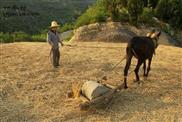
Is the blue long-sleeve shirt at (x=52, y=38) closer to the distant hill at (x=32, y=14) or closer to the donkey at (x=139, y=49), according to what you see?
the donkey at (x=139, y=49)

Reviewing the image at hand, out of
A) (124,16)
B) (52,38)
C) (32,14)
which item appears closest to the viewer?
(52,38)

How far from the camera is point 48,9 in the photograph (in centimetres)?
4788

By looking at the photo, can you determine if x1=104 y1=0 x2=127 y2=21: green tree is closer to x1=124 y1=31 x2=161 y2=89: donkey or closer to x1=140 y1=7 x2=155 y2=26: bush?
x1=140 y1=7 x2=155 y2=26: bush

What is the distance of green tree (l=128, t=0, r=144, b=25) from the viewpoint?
2178cm

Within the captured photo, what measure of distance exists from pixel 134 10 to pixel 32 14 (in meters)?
23.2

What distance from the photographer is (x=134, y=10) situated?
71.6 ft

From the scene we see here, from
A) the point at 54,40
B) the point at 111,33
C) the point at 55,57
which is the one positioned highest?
the point at 54,40

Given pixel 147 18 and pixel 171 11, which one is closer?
pixel 147 18

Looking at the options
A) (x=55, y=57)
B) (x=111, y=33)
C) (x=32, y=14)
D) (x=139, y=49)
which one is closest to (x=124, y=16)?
(x=111, y=33)

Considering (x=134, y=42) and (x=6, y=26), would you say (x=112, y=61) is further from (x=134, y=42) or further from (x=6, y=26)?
(x=6, y=26)

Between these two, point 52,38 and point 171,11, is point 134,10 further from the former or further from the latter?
point 52,38

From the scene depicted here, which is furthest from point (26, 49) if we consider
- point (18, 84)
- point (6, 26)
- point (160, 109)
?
point (6, 26)

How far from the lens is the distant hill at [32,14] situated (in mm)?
40088

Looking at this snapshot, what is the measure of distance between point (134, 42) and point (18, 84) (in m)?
3.25
